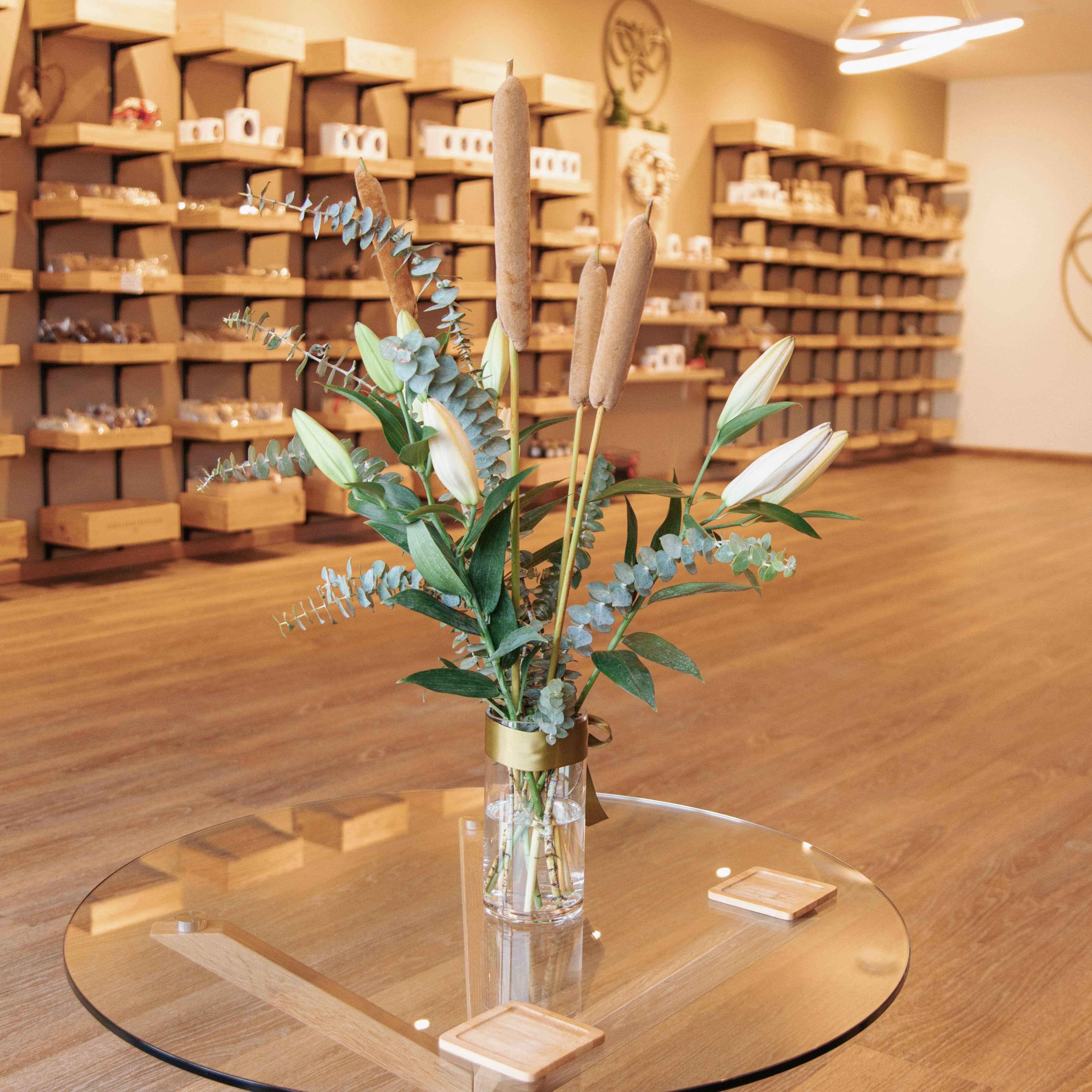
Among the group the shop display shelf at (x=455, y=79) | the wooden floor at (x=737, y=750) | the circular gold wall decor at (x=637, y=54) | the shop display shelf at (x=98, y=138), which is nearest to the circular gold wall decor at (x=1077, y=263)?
the circular gold wall decor at (x=637, y=54)

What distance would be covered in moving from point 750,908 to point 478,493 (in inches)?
20.7

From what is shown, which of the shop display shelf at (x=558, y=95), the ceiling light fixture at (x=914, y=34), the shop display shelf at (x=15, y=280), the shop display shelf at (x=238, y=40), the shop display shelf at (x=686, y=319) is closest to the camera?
the shop display shelf at (x=15, y=280)

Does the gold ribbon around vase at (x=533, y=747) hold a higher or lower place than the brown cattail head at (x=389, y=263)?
lower

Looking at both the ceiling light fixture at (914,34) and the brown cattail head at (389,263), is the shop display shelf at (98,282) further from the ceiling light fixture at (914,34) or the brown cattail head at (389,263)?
the brown cattail head at (389,263)

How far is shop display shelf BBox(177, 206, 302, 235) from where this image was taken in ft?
18.2

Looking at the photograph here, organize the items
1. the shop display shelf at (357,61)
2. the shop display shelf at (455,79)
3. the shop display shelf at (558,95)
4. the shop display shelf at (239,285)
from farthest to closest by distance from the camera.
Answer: the shop display shelf at (558,95)
the shop display shelf at (455,79)
the shop display shelf at (357,61)
the shop display shelf at (239,285)

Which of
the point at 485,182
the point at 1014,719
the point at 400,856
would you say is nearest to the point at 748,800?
the point at 1014,719

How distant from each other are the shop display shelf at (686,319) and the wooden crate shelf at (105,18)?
3.31 m

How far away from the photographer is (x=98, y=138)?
5070 mm

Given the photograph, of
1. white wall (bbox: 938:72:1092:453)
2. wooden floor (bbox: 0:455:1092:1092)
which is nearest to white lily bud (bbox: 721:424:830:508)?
wooden floor (bbox: 0:455:1092:1092)

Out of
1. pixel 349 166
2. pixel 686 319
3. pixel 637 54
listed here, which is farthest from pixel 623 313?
pixel 637 54

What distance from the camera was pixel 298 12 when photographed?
613 centimetres

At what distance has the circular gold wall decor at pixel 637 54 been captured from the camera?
7777 mm

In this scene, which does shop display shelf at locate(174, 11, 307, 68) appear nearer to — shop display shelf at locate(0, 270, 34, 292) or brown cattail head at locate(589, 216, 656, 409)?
shop display shelf at locate(0, 270, 34, 292)
